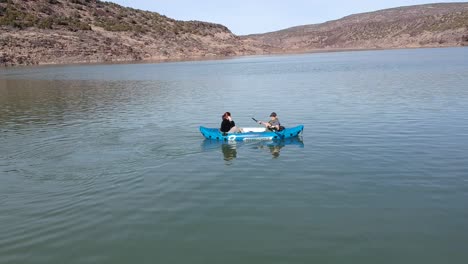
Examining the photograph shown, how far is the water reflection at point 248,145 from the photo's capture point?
19.1 meters

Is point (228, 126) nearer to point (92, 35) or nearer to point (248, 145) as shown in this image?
point (248, 145)

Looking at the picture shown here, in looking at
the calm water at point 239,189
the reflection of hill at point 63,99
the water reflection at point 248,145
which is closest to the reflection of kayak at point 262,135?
the water reflection at point 248,145

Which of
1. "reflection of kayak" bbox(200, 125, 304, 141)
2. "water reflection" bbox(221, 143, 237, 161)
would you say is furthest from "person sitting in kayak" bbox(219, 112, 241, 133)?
"water reflection" bbox(221, 143, 237, 161)

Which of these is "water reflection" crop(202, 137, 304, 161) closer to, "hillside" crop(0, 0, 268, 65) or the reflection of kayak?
the reflection of kayak

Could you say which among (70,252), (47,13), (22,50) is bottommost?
(70,252)

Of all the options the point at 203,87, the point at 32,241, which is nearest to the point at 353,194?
the point at 32,241

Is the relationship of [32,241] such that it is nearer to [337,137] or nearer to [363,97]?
[337,137]

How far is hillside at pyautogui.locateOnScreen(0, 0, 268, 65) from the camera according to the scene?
94125 millimetres

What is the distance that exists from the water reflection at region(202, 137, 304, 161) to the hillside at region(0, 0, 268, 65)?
84.6 metres

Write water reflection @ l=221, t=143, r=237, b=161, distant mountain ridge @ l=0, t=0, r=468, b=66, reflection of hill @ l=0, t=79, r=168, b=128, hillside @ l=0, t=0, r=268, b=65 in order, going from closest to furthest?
water reflection @ l=221, t=143, r=237, b=161
reflection of hill @ l=0, t=79, r=168, b=128
hillside @ l=0, t=0, r=268, b=65
distant mountain ridge @ l=0, t=0, r=468, b=66

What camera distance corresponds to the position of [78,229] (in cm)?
1145

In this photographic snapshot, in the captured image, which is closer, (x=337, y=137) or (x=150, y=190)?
(x=150, y=190)

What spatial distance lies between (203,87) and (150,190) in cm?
3203

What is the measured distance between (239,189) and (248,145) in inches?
245
